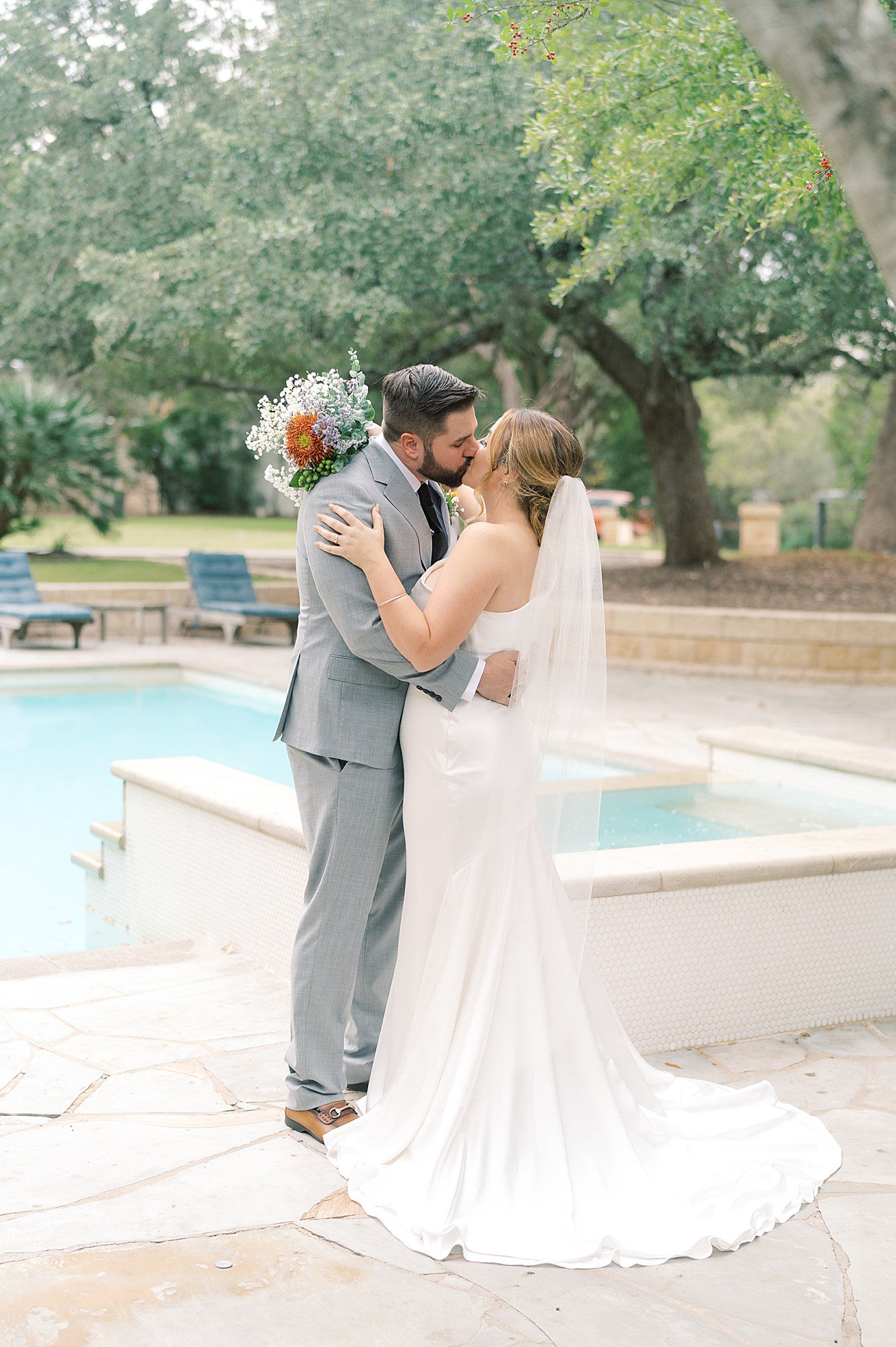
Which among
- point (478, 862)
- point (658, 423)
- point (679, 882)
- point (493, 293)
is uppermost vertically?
point (493, 293)

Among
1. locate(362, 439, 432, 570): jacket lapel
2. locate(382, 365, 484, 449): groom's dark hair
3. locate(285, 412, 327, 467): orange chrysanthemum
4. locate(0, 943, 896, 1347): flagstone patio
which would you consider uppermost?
locate(382, 365, 484, 449): groom's dark hair

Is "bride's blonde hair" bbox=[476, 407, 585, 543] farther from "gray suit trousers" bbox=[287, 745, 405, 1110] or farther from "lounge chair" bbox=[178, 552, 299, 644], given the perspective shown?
"lounge chair" bbox=[178, 552, 299, 644]

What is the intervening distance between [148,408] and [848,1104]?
4375 centimetres

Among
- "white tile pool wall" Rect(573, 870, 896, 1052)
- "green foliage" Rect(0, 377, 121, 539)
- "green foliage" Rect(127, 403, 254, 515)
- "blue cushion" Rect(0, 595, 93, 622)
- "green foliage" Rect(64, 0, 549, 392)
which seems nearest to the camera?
"white tile pool wall" Rect(573, 870, 896, 1052)

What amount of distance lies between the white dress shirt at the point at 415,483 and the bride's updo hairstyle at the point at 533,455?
20 centimetres

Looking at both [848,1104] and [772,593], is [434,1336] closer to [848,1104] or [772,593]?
[848,1104]

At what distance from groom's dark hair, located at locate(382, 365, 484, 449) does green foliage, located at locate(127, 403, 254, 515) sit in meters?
35.5

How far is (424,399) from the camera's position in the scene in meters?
3.09

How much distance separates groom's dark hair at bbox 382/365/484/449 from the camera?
10.1ft

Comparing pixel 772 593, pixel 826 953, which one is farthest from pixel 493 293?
pixel 826 953

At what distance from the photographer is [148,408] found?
4450 cm

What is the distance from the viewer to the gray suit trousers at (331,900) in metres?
3.27

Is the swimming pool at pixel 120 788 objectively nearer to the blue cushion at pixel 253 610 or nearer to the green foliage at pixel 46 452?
the blue cushion at pixel 253 610

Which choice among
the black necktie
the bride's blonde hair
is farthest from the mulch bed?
the bride's blonde hair
